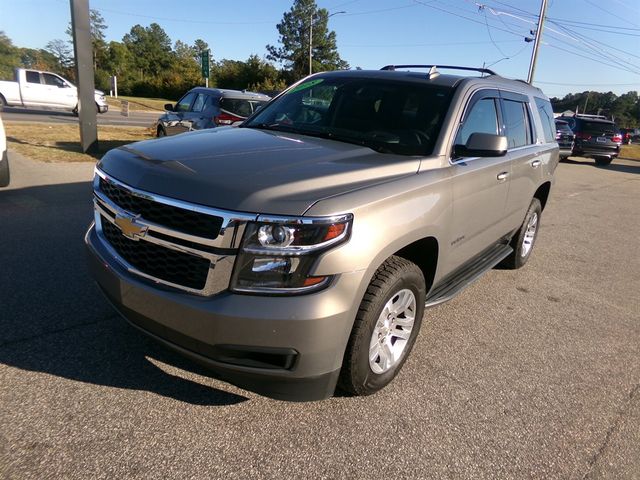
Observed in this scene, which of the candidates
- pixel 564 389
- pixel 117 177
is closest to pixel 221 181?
pixel 117 177

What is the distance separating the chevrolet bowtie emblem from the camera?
2.36 m

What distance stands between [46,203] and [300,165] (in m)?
5.24

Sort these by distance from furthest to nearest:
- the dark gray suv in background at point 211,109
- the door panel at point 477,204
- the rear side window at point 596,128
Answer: the rear side window at point 596,128 < the dark gray suv in background at point 211,109 < the door panel at point 477,204

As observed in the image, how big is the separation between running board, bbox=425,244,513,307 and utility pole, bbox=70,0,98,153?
31.8ft

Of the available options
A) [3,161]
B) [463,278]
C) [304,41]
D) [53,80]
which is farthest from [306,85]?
[304,41]

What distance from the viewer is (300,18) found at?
80188 millimetres

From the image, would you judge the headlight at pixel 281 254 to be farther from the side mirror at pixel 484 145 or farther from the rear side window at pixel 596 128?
the rear side window at pixel 596 128

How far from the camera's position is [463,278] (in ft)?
11.9

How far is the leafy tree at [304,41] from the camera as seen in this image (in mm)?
75188

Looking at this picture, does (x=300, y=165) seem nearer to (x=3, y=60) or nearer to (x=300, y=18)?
(x=300, y=18)

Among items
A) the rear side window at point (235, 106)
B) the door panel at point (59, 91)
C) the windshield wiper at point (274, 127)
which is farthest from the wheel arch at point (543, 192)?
the door panel at point (59, 91)

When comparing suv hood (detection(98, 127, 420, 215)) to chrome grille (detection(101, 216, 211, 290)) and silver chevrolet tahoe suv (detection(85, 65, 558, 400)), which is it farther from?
chrome grille (detection(101, 216, 211, 290))

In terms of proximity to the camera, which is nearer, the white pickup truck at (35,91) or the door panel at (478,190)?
the door panel at (478,190)

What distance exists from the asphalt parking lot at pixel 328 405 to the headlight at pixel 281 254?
0.86 metres
